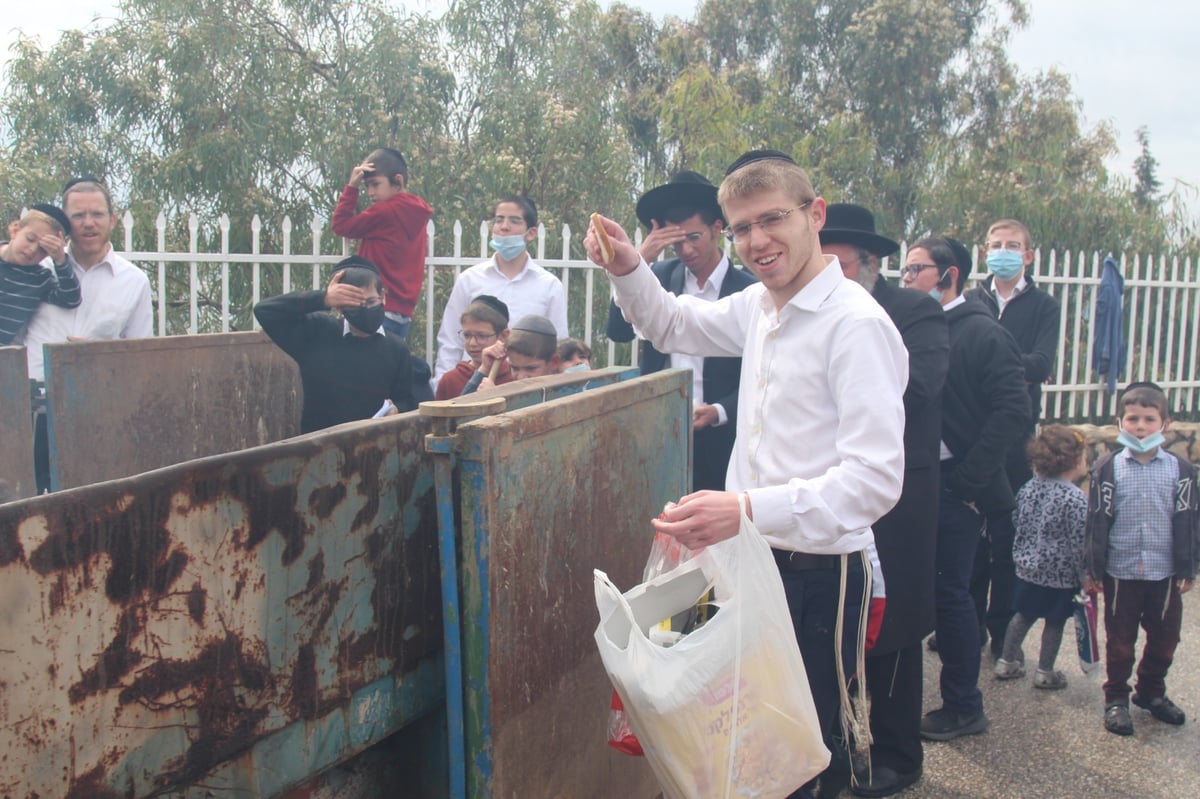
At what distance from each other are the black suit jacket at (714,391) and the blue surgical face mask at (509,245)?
171cm

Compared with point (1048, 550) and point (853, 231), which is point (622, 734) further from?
point (1048, 550)

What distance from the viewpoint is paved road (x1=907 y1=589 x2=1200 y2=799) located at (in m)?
4.01

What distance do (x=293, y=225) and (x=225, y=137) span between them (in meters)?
1.03

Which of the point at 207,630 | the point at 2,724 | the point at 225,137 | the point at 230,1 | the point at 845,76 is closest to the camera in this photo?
the point at 2,724

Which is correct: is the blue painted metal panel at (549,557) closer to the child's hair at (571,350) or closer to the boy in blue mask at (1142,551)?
the child's hair at (571,350)

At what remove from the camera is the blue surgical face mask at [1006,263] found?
6.30 meters

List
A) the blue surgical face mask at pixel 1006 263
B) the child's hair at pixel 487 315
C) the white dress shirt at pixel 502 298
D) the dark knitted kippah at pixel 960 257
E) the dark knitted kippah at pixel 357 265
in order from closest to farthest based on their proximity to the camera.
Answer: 1. the dark knitted kippah at pixel 357 265
2. the child's hair at pixel 487 315
3. the dark knitted kippah at pixel 960 257
4. the white dress shirt at pixel 502 298
5. the blue surgical face mask at pixel 1006 263

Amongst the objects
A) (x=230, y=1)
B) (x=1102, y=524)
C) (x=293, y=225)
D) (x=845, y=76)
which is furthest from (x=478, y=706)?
(x=845, y=76)

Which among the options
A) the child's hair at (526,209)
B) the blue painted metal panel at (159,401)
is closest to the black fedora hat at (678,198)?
the blue painted metal panel at (159,401)

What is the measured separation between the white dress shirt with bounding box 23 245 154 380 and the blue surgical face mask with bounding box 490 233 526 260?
1906mm

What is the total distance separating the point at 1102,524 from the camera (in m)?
4.75

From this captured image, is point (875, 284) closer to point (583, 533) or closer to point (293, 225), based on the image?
point (583, 533)

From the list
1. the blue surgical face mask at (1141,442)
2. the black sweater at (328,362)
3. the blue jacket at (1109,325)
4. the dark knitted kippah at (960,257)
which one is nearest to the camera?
the black sweater at (328,362)

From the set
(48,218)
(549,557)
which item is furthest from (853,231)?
(48,218)
